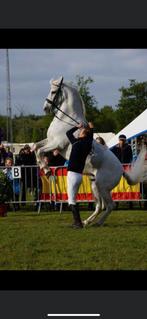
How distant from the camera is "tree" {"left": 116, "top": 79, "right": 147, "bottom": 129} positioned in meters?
16.9

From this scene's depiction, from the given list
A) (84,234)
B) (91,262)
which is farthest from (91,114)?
(91,262)

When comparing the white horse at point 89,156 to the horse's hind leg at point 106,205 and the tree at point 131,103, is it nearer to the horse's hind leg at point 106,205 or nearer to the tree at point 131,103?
the horse's hind leg at point 106,205

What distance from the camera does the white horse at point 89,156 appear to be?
1064 centimetres

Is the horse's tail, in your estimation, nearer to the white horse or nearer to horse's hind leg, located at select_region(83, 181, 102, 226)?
the white horse

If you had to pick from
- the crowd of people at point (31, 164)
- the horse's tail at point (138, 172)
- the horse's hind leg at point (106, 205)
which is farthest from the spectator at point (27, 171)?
the horse's hind leg at point (106, 205)

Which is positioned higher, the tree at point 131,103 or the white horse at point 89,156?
the tree at point 131,103

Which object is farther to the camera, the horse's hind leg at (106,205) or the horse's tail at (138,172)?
the horse's tail at (138,172)

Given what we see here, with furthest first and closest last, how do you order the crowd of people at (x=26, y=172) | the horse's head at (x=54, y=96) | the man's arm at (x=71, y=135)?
the crowd of people at (x=26, y=172), the horse's head at (x=54, y=96), the man's arm at (x=71, y=135)

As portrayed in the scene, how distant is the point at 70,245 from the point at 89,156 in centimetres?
237

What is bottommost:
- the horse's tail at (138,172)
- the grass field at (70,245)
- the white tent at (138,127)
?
the grass field at (70,245)

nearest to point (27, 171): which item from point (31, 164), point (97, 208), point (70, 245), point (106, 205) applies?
point (31, 164)

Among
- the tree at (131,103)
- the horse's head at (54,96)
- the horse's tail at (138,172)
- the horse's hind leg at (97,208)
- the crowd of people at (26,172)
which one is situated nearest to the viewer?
the horse's hind leg at (97,208)

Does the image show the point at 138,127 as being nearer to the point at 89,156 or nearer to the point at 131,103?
the point at 131,103

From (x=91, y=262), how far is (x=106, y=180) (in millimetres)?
3435
